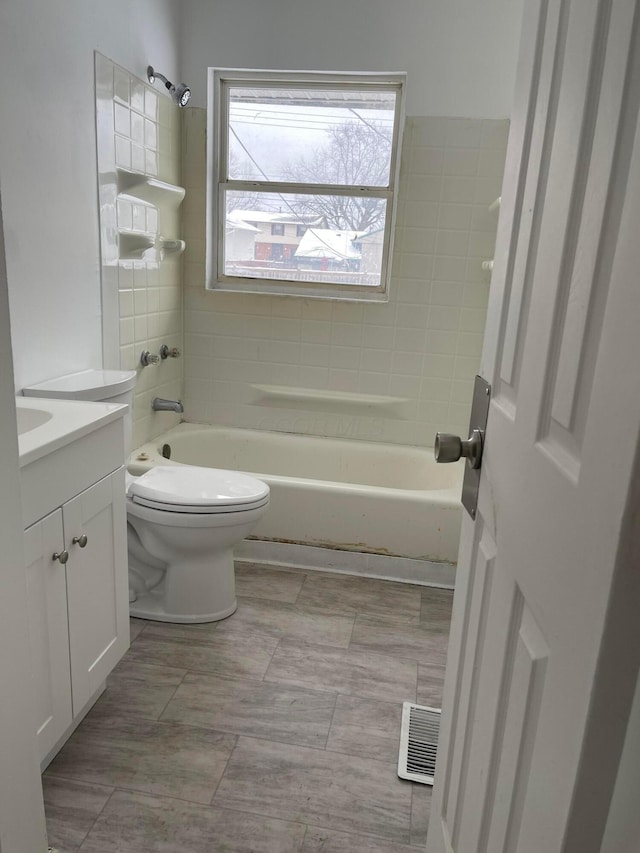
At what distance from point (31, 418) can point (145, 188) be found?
1281 mm

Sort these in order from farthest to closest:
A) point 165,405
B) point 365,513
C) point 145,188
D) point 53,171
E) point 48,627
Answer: point 165,405 → point 365,513 → point 145,188 → point 53,171 → point 48,627

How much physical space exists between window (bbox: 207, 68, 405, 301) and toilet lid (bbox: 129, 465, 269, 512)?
127 centimetres

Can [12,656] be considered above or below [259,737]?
above

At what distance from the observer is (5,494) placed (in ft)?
3.38

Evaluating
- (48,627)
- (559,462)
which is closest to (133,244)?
(48,627)

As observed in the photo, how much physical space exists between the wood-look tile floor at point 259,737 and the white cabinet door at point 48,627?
0.70 ft

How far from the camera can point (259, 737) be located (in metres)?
1.73

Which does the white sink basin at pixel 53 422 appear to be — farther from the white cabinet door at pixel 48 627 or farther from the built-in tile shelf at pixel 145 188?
the built-in tile shelf at pixel 145 188

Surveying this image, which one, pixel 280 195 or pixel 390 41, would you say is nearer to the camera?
pixel 390 41

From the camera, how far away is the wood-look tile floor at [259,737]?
4.73 feet

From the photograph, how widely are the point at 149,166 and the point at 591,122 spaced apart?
250 centimetres

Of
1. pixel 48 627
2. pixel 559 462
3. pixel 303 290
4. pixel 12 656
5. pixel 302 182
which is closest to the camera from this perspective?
pixel 559 462

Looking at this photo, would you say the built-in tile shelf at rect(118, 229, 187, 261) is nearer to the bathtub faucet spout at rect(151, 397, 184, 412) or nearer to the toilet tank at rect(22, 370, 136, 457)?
the toilet tank at rect(22, 370, 136, 457)

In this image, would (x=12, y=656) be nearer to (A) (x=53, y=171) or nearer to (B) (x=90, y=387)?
(B) (x=90, y=387)
